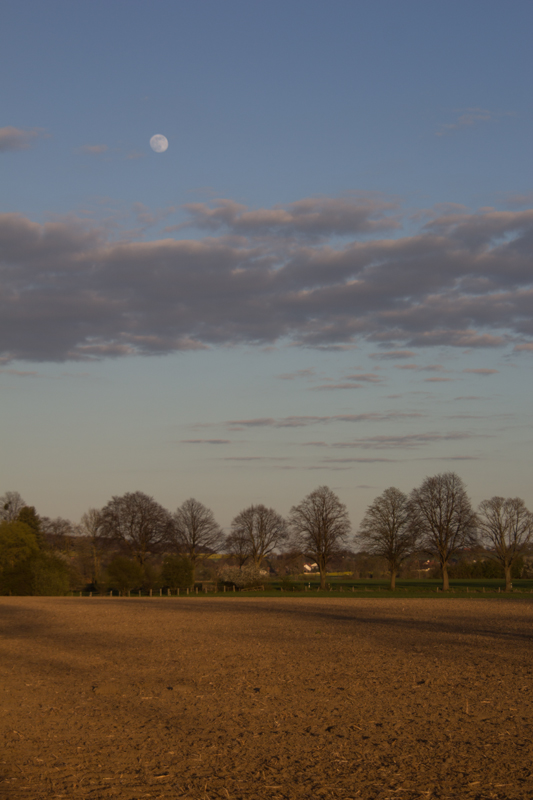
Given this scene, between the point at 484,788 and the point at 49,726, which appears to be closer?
the point at 484,788

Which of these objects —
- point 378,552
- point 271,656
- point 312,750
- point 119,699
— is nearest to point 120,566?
point 378,552

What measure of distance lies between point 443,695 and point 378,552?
194 feet

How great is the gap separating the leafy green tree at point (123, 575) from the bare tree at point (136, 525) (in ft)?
19.3

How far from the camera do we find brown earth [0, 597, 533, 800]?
7.29 m

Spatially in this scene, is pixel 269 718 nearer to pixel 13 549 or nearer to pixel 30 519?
pixel 13 549

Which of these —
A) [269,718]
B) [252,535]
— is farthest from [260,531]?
[269,718]

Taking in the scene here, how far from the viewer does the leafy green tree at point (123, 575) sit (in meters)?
69.8

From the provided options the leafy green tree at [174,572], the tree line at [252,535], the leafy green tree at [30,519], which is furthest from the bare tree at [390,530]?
the leafy green tree at [30,519]

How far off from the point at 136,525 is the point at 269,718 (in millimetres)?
69093

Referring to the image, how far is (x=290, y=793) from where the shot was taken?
688 cm

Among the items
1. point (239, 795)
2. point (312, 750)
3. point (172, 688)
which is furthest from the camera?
point (172, 688)

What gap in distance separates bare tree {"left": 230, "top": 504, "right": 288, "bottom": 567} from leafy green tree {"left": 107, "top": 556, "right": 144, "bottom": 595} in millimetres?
15413

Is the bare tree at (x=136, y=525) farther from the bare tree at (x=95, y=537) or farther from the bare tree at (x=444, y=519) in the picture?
the bare tree at (x=444, y=519)

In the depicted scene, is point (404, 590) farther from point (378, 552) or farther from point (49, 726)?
point (49, 726)
